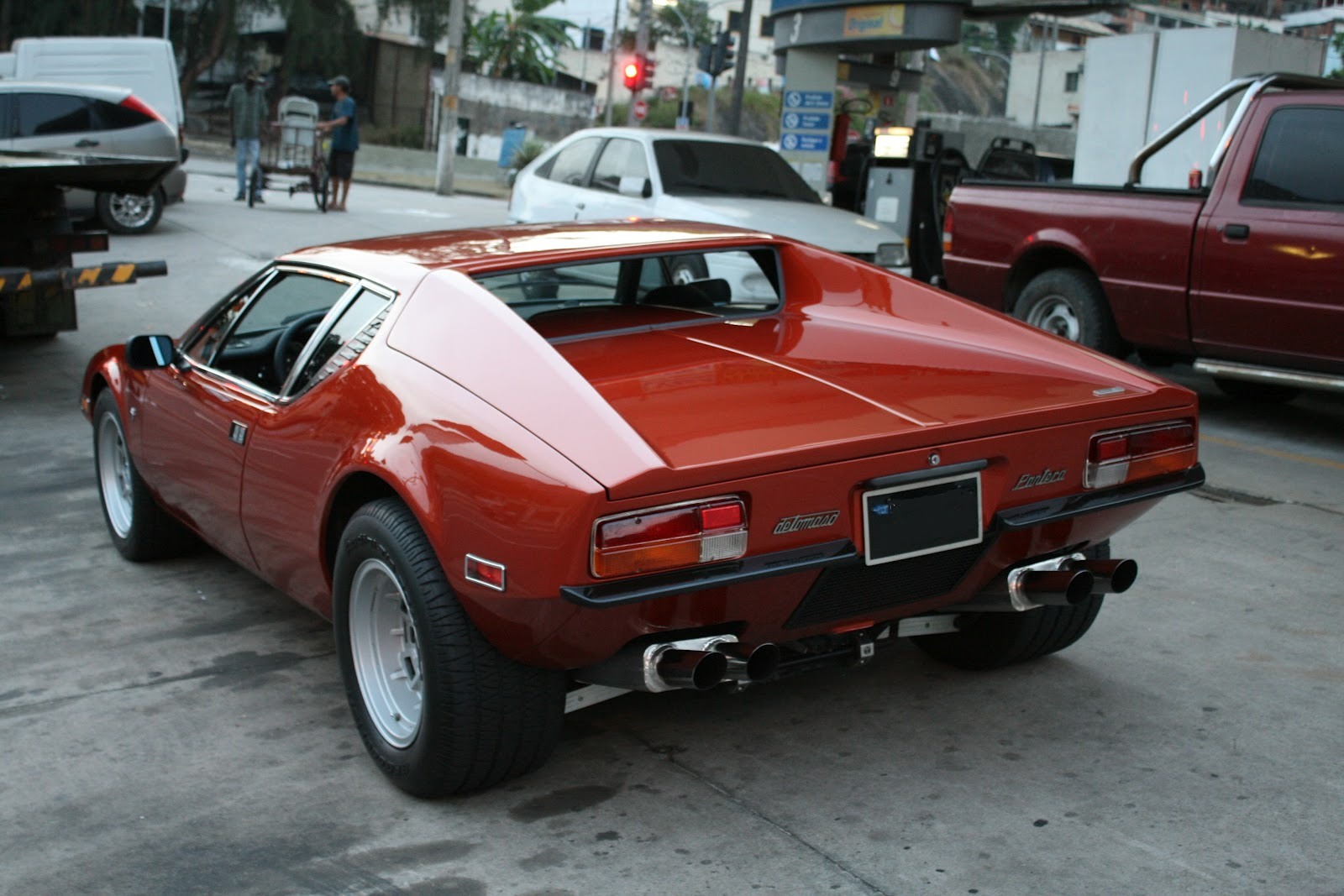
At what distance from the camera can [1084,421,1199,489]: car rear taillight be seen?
3488 millimetres

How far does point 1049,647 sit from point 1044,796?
903mm

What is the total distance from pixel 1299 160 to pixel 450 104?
72.6 ft

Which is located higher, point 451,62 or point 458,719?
point 451,62

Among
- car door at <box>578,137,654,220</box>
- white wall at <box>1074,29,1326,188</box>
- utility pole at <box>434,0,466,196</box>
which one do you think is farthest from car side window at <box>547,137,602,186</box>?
utility pole at <box>434,0,466,196</box>

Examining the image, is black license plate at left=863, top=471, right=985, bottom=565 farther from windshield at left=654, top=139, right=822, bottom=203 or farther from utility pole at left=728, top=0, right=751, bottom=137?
utility pole at left=728, top=0, right=751, bottom=137

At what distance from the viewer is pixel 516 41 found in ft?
197

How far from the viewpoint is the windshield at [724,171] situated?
10.6m

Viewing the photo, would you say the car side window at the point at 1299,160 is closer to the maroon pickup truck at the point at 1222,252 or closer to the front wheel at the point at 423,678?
the maroon pickup truck at the point at 1222,252

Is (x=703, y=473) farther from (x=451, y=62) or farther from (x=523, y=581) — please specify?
(x=451, y=62)

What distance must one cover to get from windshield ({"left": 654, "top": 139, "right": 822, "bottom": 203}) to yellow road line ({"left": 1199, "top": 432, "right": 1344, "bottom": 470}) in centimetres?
419

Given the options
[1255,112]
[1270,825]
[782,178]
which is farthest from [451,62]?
[1270,825]

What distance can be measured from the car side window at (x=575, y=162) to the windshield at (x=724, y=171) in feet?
2.68

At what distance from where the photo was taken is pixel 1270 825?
319cm

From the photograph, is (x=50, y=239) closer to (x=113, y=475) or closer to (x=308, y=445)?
(x=113, y=475)
